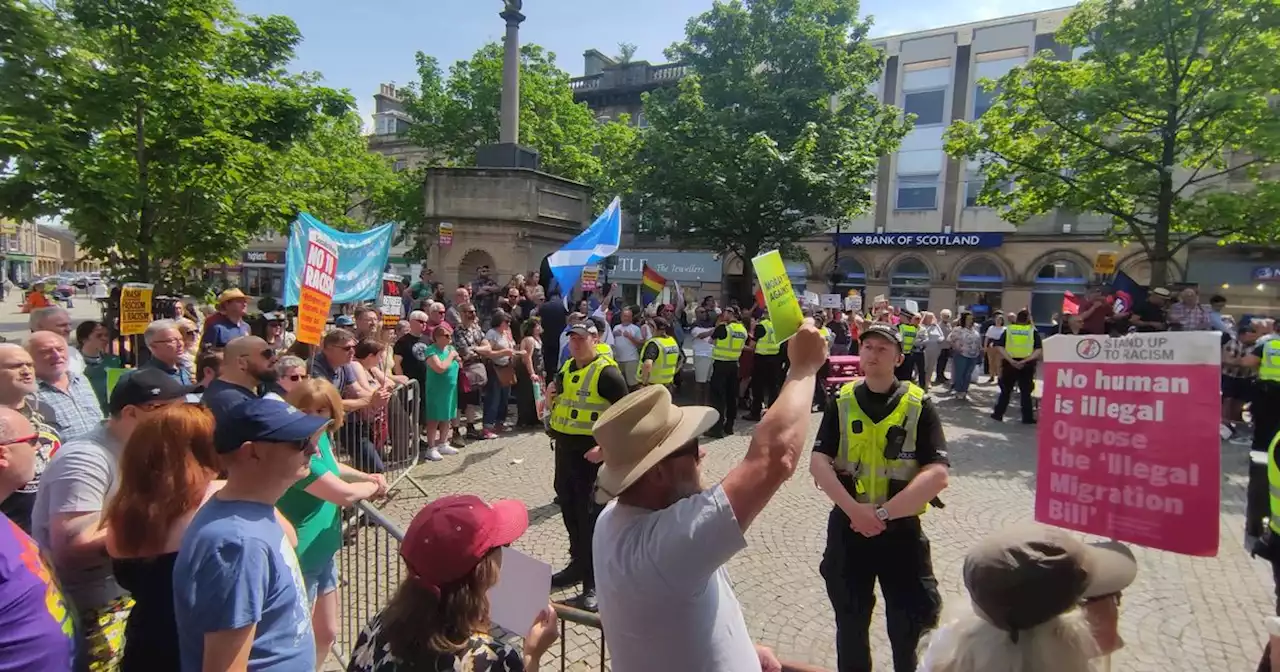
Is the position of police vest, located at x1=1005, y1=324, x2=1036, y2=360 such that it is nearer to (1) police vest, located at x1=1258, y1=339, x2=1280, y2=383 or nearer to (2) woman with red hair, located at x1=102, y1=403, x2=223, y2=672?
(1) police vest, located at x1=1258, y1=339, x2=1280, y2=383

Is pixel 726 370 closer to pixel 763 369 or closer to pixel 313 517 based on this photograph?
pixel 763 369

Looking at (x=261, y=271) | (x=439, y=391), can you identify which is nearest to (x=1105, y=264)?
(x=439, y=391)

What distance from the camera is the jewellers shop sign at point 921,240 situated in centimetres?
2729

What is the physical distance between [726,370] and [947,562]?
453 cm

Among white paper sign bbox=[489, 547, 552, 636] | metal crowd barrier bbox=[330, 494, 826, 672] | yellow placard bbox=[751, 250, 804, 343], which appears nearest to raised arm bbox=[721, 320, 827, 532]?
yellow placard bbox=[751, 250, 804, 343]

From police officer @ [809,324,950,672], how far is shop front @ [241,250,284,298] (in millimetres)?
51259

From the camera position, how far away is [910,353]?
12930 millimetres

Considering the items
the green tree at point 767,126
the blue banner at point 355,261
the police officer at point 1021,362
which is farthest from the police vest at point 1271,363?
the green tree at point 767,126

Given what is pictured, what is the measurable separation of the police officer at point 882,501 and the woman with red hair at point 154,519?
2.69 metres

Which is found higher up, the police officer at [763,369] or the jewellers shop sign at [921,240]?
the jewellers shop sign at [921,240]

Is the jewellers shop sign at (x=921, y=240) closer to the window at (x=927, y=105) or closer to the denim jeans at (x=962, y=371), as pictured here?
the window at (x=927, y=105)

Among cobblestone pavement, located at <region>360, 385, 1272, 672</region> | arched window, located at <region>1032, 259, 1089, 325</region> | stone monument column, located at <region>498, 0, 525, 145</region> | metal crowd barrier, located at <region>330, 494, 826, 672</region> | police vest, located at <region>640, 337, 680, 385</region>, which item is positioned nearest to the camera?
metal crowd barrier, located at <region>330, 494, 826, 672</region>

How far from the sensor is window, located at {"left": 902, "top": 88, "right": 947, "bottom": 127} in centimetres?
2892

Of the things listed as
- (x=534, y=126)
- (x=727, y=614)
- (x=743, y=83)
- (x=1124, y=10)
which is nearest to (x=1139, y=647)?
(x=727, y=614)
